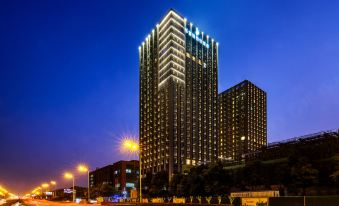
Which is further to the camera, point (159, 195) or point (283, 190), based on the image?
point (159, 195)

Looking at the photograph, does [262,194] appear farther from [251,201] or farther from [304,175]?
[304,175]

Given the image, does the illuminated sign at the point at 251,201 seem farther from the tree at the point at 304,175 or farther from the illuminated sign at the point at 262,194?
the tree at the point at 304,175

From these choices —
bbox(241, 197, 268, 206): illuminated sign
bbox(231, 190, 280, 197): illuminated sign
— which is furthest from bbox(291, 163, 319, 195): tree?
bbox(241, 197, 268, 206): illuminated sign

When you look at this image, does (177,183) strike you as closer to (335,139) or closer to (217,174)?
(217,174)

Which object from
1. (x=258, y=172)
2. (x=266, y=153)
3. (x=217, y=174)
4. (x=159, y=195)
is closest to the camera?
(x=258, y=172)

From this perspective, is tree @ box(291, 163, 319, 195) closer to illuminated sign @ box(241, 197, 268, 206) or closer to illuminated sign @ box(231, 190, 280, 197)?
illuminated sign @ box(231, 190, 280, 197)

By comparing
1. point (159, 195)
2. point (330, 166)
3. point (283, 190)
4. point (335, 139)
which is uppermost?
point (335, 139)

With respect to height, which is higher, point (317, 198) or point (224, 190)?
point (317, 198)

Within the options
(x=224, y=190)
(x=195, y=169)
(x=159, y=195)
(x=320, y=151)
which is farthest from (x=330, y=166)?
(x=159, y=195)

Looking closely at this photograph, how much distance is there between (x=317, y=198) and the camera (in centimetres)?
2067

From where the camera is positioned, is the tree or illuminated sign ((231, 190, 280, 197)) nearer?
illuminated sign ((231, 190, 280, 197))

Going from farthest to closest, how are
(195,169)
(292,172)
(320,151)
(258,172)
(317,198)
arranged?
(195,169) < (258,172) < (320,151) < (292,172) < (317,198)

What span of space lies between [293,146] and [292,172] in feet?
50.1

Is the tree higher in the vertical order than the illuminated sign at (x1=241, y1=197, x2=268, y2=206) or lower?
higher
